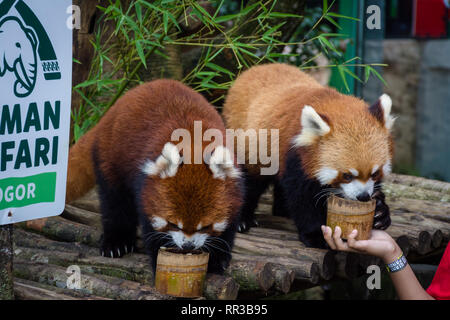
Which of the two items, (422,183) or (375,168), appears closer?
(375,168)

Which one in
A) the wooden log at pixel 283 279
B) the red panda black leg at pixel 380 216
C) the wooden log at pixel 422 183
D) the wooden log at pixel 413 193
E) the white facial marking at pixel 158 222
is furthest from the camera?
the wooden log at pixel 422 183

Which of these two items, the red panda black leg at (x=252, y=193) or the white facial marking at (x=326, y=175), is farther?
the red panda black leg at (x=252, y=193)

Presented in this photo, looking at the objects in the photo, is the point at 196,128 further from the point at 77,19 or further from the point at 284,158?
the point at 77,19

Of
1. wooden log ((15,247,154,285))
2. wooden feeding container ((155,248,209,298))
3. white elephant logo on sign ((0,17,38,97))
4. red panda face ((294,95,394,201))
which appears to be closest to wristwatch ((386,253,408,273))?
red panda face ((294,95,394,201))

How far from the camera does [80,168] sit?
3.35 metres

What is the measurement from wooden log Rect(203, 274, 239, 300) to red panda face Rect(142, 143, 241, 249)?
181mm

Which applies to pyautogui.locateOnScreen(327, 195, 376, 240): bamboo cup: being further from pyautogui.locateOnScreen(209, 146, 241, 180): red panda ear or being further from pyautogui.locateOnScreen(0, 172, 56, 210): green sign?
pyautogui.locateOnScreen(0, 172, 56, 210): green sign

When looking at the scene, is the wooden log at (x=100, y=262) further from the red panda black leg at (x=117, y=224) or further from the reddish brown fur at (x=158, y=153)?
the reddish brown fur at (x=158, y=153)

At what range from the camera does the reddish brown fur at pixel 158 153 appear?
233 centimetres

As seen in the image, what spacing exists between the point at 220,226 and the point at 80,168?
4.09ft

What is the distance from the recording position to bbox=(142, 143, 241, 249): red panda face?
91.1 inches

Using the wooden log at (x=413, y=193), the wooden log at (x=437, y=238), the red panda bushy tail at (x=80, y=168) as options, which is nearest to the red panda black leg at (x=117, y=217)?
the red panda bushy tail at (x=80, y=168)

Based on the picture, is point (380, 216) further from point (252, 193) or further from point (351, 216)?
point (252, 193)

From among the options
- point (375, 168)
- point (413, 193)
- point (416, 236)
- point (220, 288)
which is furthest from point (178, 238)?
point (413, 193)
